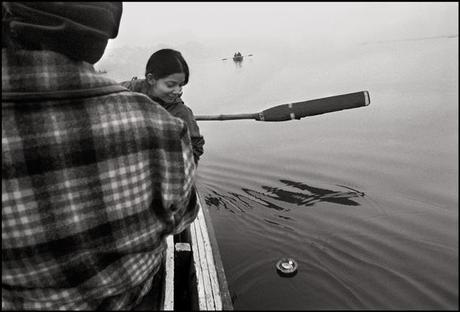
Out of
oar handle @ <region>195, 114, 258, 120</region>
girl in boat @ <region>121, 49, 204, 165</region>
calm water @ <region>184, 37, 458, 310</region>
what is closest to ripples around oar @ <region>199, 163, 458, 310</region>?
calm water @ <region>184, 37, 458, 310</region>

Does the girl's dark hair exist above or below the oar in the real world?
above

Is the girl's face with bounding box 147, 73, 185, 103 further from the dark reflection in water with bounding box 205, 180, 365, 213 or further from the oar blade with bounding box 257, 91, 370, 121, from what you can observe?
the dark reflection in water with bounding box 205, 180, 365, 213

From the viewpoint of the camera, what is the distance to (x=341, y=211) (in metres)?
5.81

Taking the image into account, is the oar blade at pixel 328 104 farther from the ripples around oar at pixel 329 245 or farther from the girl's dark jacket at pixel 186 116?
the ripples around oar at pixel 329 245

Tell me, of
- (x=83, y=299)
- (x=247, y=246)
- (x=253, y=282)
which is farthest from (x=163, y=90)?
(x=247, y=246)

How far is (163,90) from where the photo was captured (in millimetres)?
2904

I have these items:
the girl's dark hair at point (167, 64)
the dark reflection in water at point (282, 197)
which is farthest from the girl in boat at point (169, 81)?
the dark reflection in water at point (282, 197)

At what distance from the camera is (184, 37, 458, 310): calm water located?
3.84 meters

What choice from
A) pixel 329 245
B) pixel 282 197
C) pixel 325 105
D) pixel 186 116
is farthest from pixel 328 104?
pixel 282 197

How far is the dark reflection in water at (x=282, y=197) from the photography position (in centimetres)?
618

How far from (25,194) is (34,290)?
1.40 ft

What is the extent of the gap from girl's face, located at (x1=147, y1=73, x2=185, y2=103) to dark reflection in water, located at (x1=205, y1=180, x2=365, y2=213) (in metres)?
3.55

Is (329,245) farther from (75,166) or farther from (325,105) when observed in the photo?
(75,166)

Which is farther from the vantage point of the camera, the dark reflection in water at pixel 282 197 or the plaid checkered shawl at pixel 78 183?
the dark reflection in water at pixel 282 197
